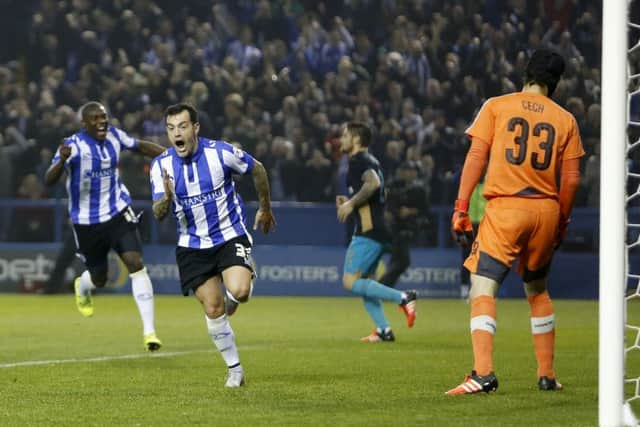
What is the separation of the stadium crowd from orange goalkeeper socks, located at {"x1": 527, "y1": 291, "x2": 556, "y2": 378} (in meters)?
10.7

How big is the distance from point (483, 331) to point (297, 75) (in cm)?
1355

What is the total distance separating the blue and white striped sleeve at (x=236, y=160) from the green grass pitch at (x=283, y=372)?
4.55 feet

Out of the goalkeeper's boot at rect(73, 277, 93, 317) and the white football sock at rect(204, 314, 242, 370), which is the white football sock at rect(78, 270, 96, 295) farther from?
the white football sock at rect(204, 314, 242, 370)

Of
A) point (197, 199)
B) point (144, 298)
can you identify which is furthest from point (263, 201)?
point (144, 298)

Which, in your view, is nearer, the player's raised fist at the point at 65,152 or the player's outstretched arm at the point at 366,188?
the player's raised fist at the point at 65,152

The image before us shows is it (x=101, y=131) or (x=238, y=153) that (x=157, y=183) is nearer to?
(x=238, y=153)

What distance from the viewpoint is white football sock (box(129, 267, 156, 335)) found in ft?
35.6

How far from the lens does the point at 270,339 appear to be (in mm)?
12156

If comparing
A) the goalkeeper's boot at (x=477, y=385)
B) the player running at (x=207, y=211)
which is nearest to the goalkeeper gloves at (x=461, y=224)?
the goalkeeper's boot at (x=477, y=385)

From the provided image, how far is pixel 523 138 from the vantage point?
741cm

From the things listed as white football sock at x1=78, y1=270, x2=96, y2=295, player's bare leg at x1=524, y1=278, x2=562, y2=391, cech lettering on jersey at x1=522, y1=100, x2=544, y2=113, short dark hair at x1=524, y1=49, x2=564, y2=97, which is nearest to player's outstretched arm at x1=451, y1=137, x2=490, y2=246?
cech lettering on jersey at x1=522, y1=100, x2=544, y2=113

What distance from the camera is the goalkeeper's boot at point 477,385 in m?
7.40

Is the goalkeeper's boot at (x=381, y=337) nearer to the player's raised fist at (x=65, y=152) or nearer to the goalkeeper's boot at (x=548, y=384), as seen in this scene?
the player's raised fist at (x=65, y=152)

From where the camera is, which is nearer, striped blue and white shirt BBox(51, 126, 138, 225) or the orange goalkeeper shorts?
the orange goalkeeper shorts
